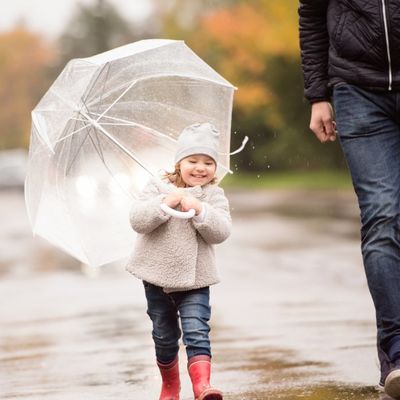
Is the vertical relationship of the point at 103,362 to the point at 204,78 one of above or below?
below

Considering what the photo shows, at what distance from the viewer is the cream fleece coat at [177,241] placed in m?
4.93

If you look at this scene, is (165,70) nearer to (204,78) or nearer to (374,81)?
(204,78)

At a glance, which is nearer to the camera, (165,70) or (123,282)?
(165,70)

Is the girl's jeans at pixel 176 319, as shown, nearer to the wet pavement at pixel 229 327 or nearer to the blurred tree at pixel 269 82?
the wet pavement at pixel 229 327

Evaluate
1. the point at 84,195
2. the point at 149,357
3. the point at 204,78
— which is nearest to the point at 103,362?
the point at 149,357

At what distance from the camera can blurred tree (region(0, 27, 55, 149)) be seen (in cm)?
8838

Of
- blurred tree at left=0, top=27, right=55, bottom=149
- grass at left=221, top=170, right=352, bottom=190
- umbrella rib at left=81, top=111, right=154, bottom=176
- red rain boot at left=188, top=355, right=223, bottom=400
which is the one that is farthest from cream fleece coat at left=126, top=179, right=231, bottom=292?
blurred tree at left=0, top=27, right=55, bottom=149

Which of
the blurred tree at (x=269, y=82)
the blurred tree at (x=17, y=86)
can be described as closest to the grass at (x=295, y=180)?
the blurred tree at (x=269, y=82)

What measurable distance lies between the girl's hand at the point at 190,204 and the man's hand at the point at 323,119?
0.67 meters

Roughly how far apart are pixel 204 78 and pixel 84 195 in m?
0.84

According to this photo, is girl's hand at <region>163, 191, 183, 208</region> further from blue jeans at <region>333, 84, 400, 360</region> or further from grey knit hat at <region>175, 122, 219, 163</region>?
blue jeans at <region>333, 84, 400, 360</region>

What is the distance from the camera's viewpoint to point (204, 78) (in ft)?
18.7

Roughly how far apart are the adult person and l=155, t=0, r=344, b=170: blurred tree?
23713 millimetres

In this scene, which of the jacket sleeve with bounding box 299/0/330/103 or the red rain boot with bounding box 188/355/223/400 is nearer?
the red rain boot with bounding box 188/355/223/400
